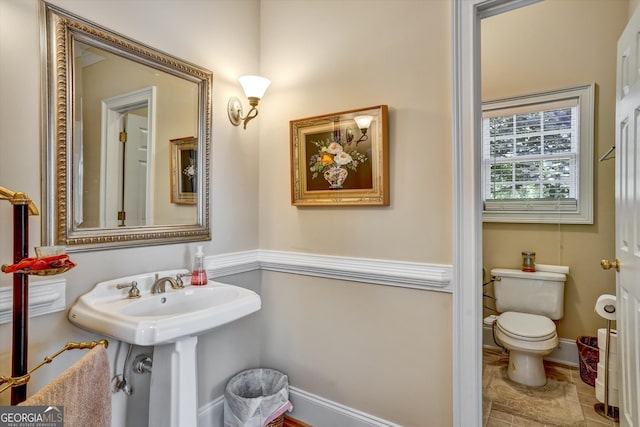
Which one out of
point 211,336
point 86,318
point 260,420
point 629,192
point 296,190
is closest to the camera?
point 86,318

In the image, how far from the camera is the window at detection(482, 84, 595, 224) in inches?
102

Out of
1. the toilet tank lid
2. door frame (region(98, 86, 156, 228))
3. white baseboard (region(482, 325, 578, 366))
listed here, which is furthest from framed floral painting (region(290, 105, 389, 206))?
white baseboard (region(482, 325, 578, 366))

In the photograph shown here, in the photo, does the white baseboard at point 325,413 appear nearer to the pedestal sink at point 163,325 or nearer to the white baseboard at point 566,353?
the pedestal sink at point 163,325

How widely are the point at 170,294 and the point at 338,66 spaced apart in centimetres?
142

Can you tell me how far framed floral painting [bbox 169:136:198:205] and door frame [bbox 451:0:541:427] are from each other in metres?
1.25

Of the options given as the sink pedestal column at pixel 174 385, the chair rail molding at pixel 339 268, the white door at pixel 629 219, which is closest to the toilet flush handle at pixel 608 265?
the white door at pixel 629 219

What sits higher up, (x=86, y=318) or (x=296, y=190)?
(x=296, y=190)

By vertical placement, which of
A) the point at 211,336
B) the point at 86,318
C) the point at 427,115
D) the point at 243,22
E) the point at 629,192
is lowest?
the point at 211,336

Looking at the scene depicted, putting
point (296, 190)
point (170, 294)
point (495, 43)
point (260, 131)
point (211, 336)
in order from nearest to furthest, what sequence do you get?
point (170, 294)
point (211, 336)
point (296, 190)
point (260, 131)
point (495, 43)

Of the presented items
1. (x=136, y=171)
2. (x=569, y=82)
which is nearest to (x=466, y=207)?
(x=136, y=171)

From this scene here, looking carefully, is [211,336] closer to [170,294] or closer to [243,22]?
[170,294]

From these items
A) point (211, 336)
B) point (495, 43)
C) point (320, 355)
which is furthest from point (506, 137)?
point (211, 336)

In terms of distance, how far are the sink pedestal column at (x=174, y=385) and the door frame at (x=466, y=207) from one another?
1.11 metres

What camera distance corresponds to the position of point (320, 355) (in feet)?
6.23
